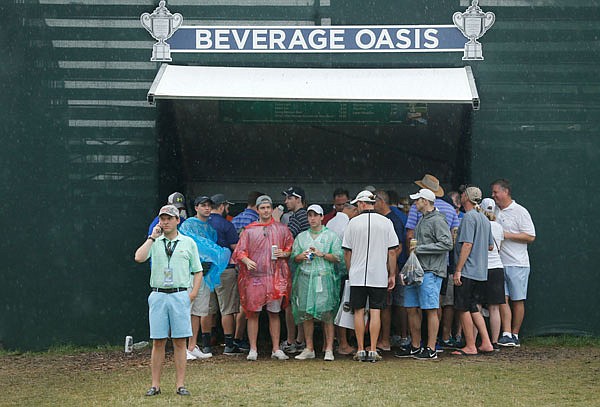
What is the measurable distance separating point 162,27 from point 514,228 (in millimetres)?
4193

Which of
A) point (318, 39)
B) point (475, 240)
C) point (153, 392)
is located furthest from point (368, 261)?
point (153, 392)

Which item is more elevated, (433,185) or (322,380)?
(433,185)

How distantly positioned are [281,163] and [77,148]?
7.72 ft

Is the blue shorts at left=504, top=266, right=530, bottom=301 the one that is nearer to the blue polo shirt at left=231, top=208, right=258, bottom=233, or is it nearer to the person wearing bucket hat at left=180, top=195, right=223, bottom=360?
the blue polo shirt at left=231, top=208, right=258, bottom=233

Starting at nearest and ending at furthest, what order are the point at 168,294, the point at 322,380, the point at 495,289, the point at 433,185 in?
the point at 168,294, the point at 322,380, the point at 495,289, the point at 433,185

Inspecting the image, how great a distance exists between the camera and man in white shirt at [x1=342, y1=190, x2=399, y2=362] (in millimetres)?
9844

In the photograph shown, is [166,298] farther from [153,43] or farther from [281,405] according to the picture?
[153,43]

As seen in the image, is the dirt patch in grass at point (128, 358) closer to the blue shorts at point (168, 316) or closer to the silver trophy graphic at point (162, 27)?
the blue shorts at point (168, 316)

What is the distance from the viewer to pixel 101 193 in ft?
37.2

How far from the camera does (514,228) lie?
424 inches

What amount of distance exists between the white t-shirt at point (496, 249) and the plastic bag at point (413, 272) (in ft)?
2.92

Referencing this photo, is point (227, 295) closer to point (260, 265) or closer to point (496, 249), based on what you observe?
point (260, 265)

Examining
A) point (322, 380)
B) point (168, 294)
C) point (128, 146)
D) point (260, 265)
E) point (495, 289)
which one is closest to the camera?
point (168, 294)

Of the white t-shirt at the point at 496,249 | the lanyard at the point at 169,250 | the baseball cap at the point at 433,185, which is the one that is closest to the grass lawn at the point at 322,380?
the white t-shirt at the point at 496,249
